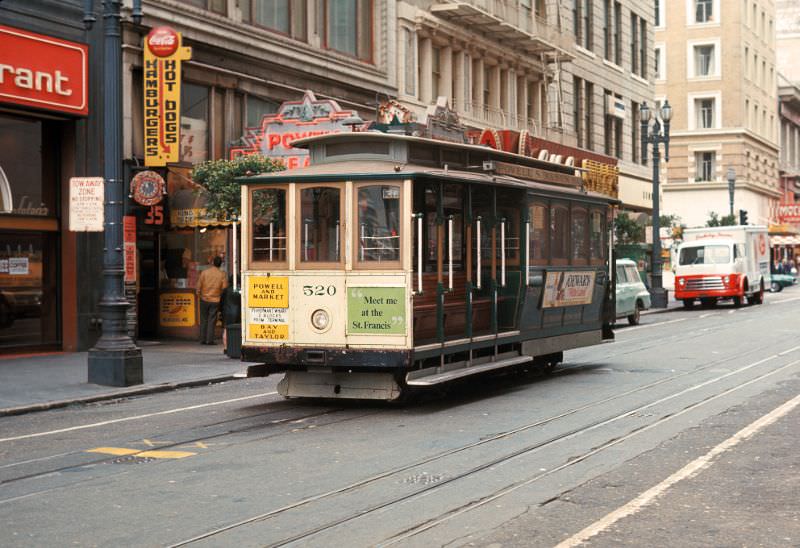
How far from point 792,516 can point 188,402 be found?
8.81 m

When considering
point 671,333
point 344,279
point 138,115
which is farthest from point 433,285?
point 671,333

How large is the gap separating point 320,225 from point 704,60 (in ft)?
228

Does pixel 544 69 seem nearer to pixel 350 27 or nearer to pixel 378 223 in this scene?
pixel 350 27

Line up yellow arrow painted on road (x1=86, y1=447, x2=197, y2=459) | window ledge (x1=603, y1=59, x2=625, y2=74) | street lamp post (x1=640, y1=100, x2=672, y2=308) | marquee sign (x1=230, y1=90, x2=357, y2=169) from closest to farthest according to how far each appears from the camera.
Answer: yellow arrow painted on road (x1=86, y1=447, x2=197, y2=459)
marquee sign (x1=230, y1=90, x2=357, y2=169)
street lamp post (x1=640, y1=100, x2=672, y2=308)
window ledge (x1=603, y1=59, x2=625, y2=74)

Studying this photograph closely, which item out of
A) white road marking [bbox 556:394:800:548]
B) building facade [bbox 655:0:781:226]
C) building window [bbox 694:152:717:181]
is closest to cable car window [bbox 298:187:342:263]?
white road marking [bbox 556:394:800:548]

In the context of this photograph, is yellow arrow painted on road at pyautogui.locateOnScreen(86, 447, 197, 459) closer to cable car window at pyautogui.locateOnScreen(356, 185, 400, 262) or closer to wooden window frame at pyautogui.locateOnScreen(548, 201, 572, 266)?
cable car window at pyautogui.locateOnScreen(356, 185, 400, 262)

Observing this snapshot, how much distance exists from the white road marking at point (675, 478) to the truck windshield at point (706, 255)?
26703 millimetres

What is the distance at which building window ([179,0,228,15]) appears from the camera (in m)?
24.7

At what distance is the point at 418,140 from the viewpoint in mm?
13078

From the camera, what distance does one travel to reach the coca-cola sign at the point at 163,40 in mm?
21422

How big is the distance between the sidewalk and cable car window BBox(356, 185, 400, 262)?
4641mm

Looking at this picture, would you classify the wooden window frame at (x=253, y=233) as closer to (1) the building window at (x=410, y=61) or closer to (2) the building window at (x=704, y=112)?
(1) the building window at (x=410, y=61)

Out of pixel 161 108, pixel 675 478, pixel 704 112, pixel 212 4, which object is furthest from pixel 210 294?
pixel 704 112

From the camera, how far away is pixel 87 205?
16016 mm
